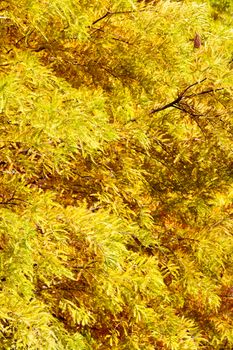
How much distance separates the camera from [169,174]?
386cm

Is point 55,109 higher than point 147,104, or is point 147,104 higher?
point 55,109

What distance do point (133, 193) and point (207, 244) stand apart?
606 mm

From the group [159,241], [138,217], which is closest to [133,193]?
[138,217]

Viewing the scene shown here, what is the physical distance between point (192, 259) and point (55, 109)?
1733mm

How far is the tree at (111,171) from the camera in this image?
8.46 ft

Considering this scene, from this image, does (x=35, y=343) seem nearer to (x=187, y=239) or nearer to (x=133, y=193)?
(x=133, y=193)

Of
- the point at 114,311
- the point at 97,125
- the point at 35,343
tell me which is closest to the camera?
the point at 35,343

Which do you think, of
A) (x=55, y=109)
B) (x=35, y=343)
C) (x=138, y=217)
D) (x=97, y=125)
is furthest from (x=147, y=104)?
(x=35, y=343)

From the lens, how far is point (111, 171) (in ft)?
A: 11.1

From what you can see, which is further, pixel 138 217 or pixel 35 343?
pixel 138 217

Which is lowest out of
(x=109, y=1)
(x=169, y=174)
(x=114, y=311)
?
(x=114, y=311)

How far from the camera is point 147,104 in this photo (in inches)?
144

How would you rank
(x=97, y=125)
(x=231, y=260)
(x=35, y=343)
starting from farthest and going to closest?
(x=231, y=260), (x=97, y=125), (x=35, y=343)

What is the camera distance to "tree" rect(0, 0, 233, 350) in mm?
2580
